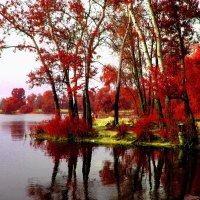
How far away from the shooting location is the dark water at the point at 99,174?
911 centimetres

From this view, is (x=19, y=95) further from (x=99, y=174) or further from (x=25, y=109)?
(x=99, y=174)

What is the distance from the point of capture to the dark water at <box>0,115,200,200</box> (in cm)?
911

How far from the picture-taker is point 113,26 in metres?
25.0

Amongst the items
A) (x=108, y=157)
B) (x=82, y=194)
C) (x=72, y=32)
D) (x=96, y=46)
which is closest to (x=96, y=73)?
(x=96, y=46)

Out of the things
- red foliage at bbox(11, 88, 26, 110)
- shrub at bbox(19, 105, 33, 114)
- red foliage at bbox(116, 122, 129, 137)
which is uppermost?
red foliage at bbox(11, 88, 26, 110)

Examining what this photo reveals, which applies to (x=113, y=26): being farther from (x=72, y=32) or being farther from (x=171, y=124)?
(x=171, y=124)

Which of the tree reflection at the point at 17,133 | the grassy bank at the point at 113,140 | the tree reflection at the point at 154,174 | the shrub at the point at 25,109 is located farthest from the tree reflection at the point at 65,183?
the shrub at the point at 25,109

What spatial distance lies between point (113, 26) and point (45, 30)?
570 centimetres

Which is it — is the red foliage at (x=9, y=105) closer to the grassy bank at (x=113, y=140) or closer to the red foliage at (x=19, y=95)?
the red foliage at (x=19, y=95)

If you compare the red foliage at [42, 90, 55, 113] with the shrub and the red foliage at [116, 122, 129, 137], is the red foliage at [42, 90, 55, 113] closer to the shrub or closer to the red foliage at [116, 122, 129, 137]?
the shrub

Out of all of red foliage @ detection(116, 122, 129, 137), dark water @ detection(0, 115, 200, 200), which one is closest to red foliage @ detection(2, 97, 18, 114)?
red foliage @ detection(116, 122, 129, 137)

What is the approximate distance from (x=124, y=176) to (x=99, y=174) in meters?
1.03

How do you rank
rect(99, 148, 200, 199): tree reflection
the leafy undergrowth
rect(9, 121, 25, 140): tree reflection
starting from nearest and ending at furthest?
rect(99, 148, 200, 199): tree reflection → the leafy undergrowth → rect(9, 121, 25, 140): tree reflection

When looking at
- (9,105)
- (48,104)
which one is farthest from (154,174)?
(9,105)
